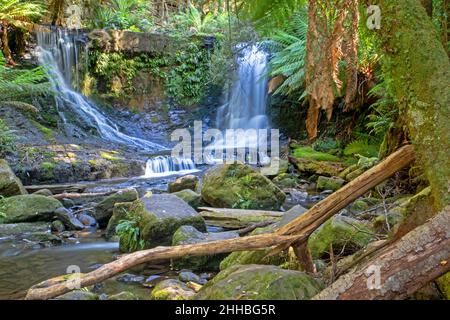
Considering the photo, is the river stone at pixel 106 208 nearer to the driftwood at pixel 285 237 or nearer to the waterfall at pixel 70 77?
the driftwood at pixel 285 237

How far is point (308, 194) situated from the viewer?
7.33 meters

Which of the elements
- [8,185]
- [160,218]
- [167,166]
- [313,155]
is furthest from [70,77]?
[160,218]

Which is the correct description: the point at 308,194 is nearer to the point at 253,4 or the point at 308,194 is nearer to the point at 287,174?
the point at 287,174

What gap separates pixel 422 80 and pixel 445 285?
77 centimetres

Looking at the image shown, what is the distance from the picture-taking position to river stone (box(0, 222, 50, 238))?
5.20 metres

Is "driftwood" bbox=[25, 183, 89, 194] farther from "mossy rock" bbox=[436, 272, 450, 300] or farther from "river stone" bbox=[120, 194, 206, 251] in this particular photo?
"mossy rock" bbox=[436, 272, 450, 300]

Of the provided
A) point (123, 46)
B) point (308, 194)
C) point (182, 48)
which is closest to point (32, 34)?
point (123, 46)

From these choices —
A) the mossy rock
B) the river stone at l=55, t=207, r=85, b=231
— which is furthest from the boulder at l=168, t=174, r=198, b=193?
the mossy rock

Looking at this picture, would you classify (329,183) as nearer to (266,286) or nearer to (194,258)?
(194,258)

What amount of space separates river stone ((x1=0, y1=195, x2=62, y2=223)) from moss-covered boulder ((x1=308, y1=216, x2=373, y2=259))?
378cm

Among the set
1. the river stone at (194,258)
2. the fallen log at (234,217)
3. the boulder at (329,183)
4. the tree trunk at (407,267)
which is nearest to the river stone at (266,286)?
the tree trunk at (407,267)

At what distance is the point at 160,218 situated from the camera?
4598 millimetres

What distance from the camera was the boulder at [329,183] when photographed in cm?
747

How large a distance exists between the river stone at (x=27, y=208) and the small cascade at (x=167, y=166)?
3108mm
